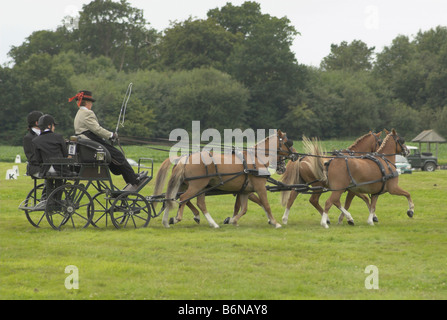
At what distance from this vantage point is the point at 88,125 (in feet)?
43.2

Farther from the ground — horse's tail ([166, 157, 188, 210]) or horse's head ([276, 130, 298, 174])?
horse's head ([276, 130, 298, 174])

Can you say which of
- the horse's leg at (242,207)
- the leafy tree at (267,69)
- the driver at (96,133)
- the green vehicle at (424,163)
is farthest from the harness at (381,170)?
the leafy tree at (267,69)

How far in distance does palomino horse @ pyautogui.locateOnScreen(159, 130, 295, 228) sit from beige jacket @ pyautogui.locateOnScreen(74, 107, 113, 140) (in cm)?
184

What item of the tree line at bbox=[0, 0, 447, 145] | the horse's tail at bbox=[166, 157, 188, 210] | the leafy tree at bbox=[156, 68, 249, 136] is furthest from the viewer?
the leafy tree at bbox=[156, 68, 249, 136]

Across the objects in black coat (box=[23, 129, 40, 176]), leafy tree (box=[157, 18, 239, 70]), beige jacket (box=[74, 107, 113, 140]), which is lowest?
black coat (box=[23, 129, 40, 176])

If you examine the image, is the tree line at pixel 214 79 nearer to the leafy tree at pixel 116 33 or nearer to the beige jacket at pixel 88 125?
the leafy tree at pixel 116 33

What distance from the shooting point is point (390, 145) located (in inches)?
635

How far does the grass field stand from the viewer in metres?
8.48

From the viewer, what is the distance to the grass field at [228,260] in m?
8.48

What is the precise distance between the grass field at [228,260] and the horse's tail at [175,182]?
64 cm

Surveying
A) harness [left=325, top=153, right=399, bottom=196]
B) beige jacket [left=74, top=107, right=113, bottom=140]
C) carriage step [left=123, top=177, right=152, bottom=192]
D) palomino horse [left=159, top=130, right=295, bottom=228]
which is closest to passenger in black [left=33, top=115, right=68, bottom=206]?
beige jacket [left=74, top=107, right=113, bottom=140]

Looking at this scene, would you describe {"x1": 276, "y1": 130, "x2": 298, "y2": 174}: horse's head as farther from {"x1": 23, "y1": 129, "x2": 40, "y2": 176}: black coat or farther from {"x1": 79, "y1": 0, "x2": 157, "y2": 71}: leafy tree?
{"x1": 79, "y1": 0, "x2": 157, "y2": 71}: leafy tree

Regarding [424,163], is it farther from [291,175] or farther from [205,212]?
[205,212]
